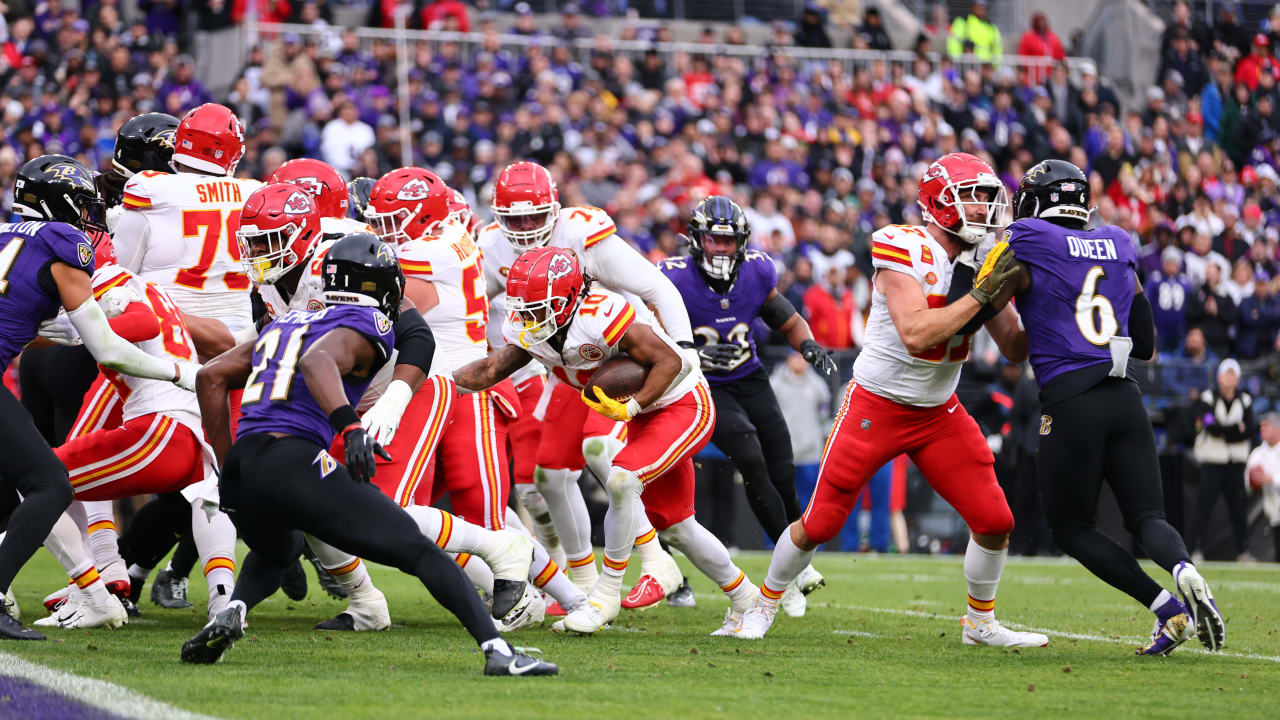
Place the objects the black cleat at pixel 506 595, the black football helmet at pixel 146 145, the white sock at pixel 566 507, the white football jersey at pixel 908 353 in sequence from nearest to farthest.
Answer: the white football jersey at pixel 908 353 → the black cleat at pixel 506 595 → the white sock at pixel 566 507 → the black football helmet at pixel 146 145

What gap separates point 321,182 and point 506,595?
7.56ft

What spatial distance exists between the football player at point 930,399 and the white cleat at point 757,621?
0.36m

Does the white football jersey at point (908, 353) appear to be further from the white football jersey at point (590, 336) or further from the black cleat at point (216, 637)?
the black cleat at point (216, 637)

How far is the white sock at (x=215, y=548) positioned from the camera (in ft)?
22.2

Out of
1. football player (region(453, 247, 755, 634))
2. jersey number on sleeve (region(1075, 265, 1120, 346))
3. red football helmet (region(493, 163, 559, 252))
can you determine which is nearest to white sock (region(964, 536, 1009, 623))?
jersey number on sleeve (region(1075, 265, 1120, 346))

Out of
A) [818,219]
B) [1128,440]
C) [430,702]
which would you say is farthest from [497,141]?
[430,702]

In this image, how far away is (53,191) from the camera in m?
6.63

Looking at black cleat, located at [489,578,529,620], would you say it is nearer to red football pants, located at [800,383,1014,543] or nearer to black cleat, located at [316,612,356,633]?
black cleat, located at [316,612,356,633]

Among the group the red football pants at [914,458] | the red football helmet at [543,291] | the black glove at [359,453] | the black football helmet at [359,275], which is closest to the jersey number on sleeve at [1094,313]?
the red football pants at [914,458]

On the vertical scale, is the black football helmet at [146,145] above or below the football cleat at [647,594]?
above

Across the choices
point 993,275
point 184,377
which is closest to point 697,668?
point 993,275

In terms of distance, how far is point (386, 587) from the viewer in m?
9.53

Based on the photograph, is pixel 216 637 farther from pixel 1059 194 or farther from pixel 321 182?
pixel 1059 194

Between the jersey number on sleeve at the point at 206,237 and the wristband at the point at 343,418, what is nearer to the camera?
the wristband at the point at 343,418
